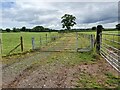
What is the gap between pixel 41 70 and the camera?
747 centimetres

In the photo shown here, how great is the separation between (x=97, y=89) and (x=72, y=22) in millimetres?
116687

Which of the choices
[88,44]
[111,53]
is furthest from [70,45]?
[111,53]

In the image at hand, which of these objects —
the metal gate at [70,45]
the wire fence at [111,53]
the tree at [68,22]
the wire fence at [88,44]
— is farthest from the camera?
the tree at [68,22]

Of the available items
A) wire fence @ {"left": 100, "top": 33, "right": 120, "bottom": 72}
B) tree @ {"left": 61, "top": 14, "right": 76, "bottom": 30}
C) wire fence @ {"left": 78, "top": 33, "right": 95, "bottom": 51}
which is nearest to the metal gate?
wire fence @ {"left": 78, "top": 33, "right": 95, "bottom": 51}

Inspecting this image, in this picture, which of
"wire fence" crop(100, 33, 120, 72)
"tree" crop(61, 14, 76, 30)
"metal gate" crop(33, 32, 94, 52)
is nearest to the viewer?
"wire fence" crop(100, 33, 120, 72)

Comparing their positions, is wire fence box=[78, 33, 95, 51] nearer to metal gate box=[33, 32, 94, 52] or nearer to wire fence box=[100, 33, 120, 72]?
metal gate box=[33, 32, 94, 52]

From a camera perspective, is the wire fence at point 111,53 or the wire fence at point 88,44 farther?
the wire fence at point 88,44

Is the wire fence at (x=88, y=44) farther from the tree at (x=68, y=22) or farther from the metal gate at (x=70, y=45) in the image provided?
the tree at (x=68, y=22)

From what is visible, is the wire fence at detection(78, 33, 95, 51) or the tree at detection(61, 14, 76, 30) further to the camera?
the tree at detection(61, 14, 76, 30)

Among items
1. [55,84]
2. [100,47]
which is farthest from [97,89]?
[100,47]

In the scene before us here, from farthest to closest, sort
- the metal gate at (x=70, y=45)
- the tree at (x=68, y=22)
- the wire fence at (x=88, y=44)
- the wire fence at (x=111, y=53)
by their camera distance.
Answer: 1. the tree at (x=68, y=22)
2. the metal gate at (x=70, y=45)
3. the wire fence at (x=88, y=44)
4. the wire fence at (x=111, y=53)

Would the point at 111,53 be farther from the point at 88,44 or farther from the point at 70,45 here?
the point at 70,45

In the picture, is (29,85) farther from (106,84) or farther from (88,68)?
(88,68)

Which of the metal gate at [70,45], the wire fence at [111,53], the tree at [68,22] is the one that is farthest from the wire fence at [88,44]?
the tree at [68,22]
